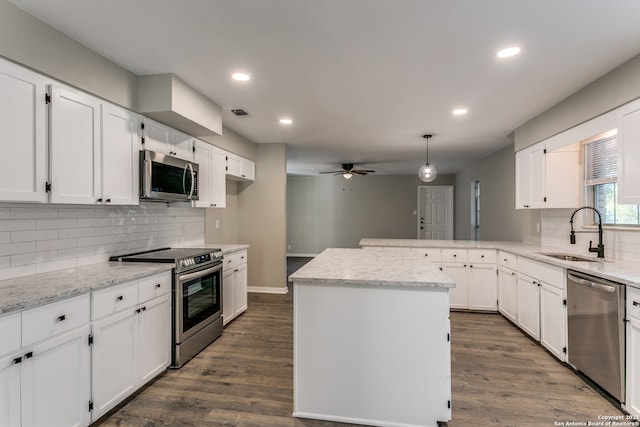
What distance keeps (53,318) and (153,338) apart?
87 centimetres

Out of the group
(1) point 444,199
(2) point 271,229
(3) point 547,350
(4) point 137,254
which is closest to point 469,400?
(3) point 547,350

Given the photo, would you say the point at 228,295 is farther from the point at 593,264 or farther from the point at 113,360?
the point at 593,264

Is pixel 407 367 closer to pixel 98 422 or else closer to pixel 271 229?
pixel 98 422

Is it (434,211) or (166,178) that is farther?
(434,211)

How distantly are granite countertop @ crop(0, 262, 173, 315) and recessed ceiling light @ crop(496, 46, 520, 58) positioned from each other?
3000mm

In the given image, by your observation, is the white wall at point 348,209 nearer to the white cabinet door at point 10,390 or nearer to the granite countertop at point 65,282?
the granite countertop at point 65,282

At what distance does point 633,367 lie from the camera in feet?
6.40

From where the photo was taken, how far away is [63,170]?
2.02 m

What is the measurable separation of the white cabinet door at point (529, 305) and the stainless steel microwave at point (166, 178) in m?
3.60

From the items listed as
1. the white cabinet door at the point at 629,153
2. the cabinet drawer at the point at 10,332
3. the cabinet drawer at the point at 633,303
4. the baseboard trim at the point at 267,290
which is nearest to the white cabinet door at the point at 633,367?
the cabinet drawer at the point at 633,303

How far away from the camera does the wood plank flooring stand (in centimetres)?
201

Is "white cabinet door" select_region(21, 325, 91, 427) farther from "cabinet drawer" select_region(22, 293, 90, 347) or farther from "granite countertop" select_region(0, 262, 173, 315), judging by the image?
"granite countertop" select_region(0, 262, 173, 315)

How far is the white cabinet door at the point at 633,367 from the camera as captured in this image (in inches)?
75.4

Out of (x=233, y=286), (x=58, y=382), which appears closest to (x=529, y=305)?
(x=233, y=286)
